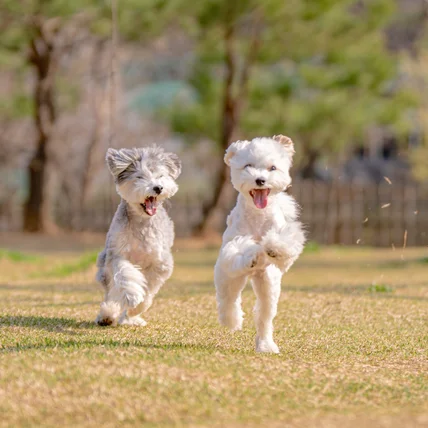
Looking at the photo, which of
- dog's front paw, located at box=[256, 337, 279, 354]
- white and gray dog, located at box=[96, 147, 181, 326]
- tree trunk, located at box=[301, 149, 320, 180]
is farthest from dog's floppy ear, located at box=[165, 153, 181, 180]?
tree trunk, located at box=[301, 149, 320, 180]

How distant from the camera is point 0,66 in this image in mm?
24891

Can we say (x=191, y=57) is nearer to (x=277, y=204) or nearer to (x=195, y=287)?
(x=195, y=287)

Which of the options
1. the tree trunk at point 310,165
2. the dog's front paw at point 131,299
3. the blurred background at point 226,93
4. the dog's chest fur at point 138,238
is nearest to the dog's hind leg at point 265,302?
the dog's front paw at point 131,299

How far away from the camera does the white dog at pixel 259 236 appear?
560 centimetres

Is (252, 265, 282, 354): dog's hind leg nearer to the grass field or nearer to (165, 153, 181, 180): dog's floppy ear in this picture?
the grass field

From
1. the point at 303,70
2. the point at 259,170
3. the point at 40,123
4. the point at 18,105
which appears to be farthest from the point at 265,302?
the point at 18,105

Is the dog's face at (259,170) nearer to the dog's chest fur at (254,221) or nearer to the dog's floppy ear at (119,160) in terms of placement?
the dog's chest fur at (254,221)

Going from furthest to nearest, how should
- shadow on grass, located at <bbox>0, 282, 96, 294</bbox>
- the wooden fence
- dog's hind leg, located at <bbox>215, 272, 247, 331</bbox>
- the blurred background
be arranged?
the wooden fence < the blurred background < shadow on grass, located at <bbox>0, 282, 96, 294</bbox> < dog's hind leg, located at <bbox>215, 272, 247, 331</bbox>

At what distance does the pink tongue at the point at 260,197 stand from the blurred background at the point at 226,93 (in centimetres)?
1324

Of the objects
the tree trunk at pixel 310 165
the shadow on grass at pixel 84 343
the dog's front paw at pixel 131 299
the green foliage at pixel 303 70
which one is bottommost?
the shadow on grass at pixel 84 343

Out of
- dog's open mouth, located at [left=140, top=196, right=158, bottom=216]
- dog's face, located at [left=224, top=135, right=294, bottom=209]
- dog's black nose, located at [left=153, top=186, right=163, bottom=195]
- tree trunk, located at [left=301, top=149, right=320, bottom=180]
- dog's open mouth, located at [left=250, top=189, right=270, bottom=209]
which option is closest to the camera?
dog's face, located at [left=224, top=135, right=294, bottom=209]

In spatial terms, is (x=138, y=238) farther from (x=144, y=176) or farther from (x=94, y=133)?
(x=94, y=133)

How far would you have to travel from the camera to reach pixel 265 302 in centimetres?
588

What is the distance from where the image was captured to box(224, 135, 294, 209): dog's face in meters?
5.67
